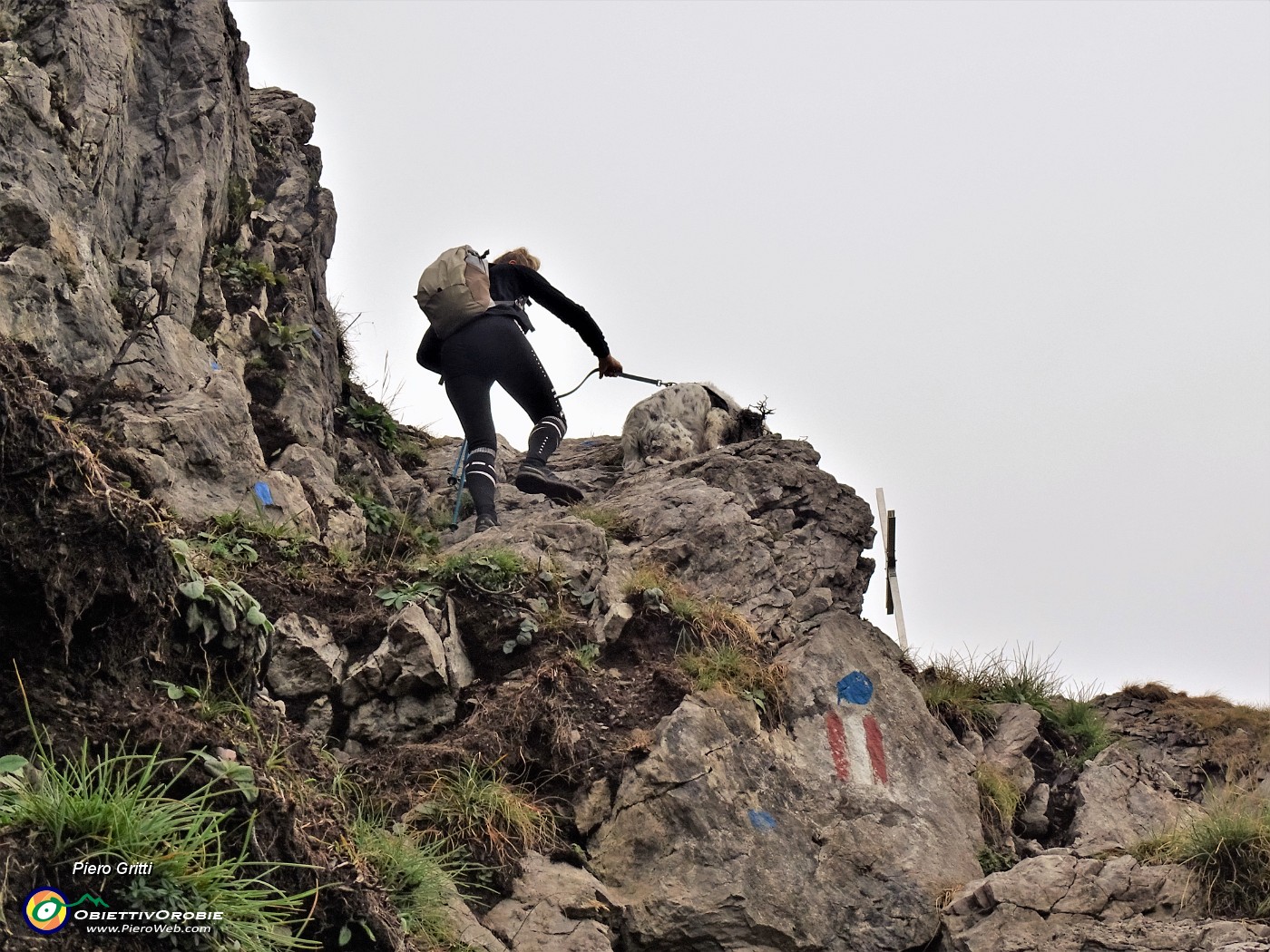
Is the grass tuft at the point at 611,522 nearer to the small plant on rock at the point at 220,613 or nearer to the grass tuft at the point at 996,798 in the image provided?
the grass tuft at the point at 996,798

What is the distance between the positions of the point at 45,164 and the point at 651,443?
5.80 meters

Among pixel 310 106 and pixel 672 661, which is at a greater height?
pixel 310 106

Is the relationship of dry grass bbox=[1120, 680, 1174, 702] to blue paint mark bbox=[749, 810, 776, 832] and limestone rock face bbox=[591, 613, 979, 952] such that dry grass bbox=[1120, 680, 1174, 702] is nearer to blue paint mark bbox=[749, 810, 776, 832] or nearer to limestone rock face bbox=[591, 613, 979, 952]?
limestone rock face bbox=[591, 613, 979, 952]

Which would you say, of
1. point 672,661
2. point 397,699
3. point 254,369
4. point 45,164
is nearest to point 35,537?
point 397,699

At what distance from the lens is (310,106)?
14.6 m

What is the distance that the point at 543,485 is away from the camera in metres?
10.9

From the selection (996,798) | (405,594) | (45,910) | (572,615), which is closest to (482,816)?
(405,594)

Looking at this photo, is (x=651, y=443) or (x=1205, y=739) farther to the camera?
(x=651, y=443)

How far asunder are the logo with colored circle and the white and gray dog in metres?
8.68

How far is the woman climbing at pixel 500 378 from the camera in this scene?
35.3 feet

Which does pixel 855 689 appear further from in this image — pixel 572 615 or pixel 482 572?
pixel 482 572

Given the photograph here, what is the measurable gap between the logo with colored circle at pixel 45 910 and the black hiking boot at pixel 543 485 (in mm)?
7352

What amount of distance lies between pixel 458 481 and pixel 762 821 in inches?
205

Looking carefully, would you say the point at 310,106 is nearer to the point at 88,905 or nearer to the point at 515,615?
the point at 515,615
